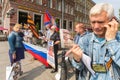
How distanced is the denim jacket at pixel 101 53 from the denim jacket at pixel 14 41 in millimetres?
5418

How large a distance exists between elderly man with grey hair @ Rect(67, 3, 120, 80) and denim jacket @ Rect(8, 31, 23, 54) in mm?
5441

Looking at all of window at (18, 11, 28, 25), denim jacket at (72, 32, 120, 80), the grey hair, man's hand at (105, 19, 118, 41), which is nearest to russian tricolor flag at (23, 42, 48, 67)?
denim jacket at (72, 32, 120, 80)

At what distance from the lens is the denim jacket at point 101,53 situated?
2.05 meters

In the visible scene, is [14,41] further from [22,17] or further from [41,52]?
[22,17]

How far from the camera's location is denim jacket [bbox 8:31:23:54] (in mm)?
7547

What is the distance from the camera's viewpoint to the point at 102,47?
221 centimetres

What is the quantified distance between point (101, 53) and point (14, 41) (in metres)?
5.72

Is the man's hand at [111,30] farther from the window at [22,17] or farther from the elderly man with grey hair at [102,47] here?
the window at [22,17]

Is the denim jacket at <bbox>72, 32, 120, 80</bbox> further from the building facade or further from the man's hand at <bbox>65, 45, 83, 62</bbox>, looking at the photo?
the building facade

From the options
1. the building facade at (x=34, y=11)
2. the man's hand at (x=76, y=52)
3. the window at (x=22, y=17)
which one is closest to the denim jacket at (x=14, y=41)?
the man's hand at (x=76, y=52)

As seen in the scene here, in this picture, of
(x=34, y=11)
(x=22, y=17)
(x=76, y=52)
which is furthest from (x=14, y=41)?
(x=34, y=11)

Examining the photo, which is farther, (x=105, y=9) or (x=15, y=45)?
(x=15, y=45)

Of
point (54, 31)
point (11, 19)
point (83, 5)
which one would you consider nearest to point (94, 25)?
point (54, 31)

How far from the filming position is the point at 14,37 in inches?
300
